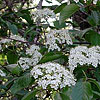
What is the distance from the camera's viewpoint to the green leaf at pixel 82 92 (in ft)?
3.47

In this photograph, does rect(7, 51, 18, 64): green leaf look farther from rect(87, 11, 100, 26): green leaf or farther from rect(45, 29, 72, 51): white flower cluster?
rect(87, 11, 100, 26): green leaf

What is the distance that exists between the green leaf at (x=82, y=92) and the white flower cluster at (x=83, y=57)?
133mm

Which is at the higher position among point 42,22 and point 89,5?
point 89,5

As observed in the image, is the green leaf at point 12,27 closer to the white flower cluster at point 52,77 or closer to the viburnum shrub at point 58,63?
the viburnum shrub at point 58,63

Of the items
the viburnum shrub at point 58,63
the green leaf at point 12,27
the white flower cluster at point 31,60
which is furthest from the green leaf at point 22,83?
the green leaf at point 12,27

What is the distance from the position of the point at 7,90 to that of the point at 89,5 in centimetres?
66

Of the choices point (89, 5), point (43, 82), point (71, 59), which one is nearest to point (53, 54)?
point (71, 59)

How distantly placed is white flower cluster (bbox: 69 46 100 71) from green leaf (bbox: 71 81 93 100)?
133 millimetres

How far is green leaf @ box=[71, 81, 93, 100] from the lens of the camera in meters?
1.06

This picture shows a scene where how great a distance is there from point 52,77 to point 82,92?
0.42 ft

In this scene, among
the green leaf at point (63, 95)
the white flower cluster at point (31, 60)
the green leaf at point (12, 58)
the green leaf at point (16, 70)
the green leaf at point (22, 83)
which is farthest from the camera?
the green leaf at point (12, 58)

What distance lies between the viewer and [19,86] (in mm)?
1258

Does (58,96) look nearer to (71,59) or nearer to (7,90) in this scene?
(71,59)

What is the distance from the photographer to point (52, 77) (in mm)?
1077
